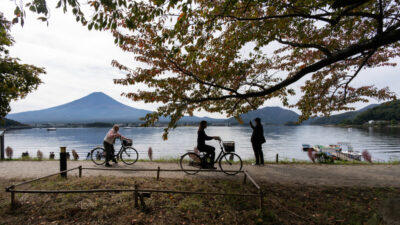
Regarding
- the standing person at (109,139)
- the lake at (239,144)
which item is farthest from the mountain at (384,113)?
the standing person at (109,139)

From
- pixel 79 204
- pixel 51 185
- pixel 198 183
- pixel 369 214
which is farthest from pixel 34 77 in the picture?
pixel 369 214

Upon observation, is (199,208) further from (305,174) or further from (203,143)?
(305,174)

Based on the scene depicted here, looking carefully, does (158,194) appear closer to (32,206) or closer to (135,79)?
(32,206)

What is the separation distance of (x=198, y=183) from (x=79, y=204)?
305 cm

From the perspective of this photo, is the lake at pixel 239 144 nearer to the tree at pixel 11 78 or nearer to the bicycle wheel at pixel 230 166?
the bicycle wheel at pixel 230 166

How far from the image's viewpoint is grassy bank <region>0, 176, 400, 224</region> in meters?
3.83

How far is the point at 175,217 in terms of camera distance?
12.7ft

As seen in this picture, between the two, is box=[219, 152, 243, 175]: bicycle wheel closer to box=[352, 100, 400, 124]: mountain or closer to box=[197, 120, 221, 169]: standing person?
box=[197, 120, 221, 169]: standing person

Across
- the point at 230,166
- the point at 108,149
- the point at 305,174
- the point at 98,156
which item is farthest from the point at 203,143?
the point at 98,156

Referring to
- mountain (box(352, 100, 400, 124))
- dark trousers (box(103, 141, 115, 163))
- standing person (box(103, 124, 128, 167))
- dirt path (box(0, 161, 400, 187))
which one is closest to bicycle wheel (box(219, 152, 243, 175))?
dirt path (box(0, 161, 400, 187))

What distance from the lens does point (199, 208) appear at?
13.9 feet

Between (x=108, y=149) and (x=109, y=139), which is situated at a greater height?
(x=109, y=139)

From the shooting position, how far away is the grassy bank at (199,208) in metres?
3.83

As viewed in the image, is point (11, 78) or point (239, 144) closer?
point (11, 78)
